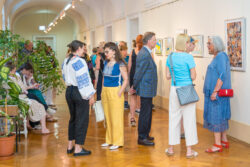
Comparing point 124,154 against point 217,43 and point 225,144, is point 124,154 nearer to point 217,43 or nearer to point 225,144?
point 225,144

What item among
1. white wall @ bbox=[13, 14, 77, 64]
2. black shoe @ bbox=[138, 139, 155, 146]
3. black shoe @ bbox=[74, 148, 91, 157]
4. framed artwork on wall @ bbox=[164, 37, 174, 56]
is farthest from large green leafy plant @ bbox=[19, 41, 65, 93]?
white wall @ bbox=[13, 14, 77, 64]

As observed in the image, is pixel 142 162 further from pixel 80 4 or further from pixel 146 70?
pixel 80 4

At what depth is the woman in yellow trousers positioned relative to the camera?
5750mm

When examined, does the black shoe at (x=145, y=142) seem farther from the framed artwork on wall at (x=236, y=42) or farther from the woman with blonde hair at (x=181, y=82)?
the framed artwork on wall at (x=236, y=42)

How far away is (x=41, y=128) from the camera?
25.1ft

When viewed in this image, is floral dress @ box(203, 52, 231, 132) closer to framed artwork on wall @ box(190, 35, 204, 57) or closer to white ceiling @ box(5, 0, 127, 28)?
framed artwork on wall @ box(190, 35, 204, 57)

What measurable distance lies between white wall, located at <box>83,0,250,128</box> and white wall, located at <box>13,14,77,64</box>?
19.0m

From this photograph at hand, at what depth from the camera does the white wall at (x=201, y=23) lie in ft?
20.5

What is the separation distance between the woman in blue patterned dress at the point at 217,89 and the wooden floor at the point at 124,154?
1.29ft

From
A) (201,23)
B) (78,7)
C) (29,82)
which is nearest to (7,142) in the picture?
(29,82)

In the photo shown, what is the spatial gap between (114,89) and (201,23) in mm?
3055

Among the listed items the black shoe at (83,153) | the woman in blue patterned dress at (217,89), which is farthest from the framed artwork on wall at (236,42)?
the black shoe at (83,153)

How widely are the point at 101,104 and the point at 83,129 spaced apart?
623mm

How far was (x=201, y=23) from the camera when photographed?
25.7 feet
